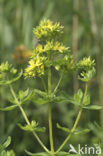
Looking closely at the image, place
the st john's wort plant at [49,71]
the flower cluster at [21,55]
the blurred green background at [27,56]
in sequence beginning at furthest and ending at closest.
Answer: the flower cluster at [21,55], the blurred green background at [27,56], the st john's wort plant at [49,71]

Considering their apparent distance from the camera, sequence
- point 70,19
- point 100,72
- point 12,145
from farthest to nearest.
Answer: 1. point 70,19
2. point 100,72
3. point 12,145

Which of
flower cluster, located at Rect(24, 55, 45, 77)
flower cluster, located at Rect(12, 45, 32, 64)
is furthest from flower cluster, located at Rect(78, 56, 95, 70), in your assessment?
flower cluster, located at Rect(12, 45, 32, 64)

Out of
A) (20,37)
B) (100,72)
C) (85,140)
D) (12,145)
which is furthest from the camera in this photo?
(20,37)

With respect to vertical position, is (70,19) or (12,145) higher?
(70,19)

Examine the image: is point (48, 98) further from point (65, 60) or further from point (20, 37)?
point (20, 37)

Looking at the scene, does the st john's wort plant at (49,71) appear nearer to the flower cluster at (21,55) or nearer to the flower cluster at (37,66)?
the flower cluster at (37,66)

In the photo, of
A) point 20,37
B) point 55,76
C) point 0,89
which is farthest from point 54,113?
point 20,37

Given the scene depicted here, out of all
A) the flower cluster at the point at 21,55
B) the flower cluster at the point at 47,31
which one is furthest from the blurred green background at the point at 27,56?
the flower cluster at the point at 47,31

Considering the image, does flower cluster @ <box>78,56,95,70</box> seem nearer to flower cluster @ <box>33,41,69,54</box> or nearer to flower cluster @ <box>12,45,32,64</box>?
flower cluster @ <box>33,41,69,54</box>

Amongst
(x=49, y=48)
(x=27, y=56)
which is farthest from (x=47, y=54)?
(x=27, y=56)
